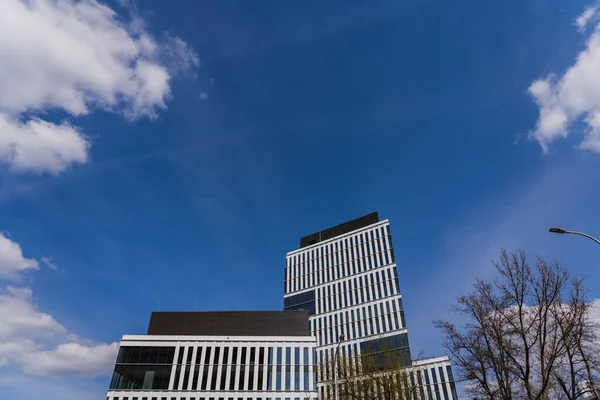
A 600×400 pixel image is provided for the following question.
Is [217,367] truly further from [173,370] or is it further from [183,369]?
[173,370]

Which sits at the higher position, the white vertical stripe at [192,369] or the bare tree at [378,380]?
the white vertical stripe at [192,369]

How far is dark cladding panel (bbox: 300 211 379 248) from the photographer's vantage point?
112125mm

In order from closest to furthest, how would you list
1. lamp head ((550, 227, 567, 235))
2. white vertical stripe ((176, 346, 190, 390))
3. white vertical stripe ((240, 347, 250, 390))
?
lamp head ((550, 227, 567, 235)) < white vertical stripe ((176, 346, 190, 390)) < white vertical stripe ((240, 347, 250, 390))

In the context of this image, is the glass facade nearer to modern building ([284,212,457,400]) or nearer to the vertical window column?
the vertical window column

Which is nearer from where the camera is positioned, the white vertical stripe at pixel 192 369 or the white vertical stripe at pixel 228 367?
the white vertical stripe at pixel 192 369

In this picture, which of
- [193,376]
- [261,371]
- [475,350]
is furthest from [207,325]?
[475,350]

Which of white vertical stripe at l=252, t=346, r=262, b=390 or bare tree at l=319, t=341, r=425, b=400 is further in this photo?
white vertical stripe at l=252, t=346, r=262, b=390

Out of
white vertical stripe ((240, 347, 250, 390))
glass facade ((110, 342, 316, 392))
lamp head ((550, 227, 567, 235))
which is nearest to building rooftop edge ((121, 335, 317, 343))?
glass facade ((110, 342, 316, 392))

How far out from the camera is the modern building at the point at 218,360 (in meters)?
61.0

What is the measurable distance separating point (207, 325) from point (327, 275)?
47.1 metres

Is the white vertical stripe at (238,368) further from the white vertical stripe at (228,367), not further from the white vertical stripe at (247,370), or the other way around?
the white vertical stripe at (228,367)

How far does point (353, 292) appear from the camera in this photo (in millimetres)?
101125

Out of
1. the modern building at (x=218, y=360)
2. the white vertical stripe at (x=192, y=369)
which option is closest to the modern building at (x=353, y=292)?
the modern building at (x=218, y=360)

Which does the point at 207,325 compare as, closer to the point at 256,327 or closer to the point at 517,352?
the point at 256,327
